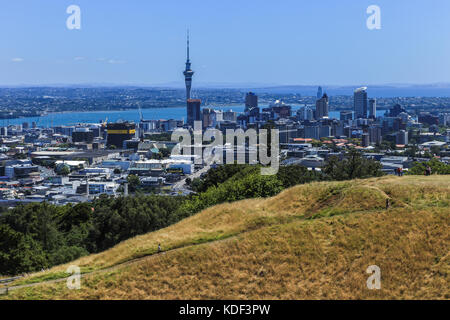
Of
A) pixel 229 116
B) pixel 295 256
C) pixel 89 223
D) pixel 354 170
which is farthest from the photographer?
pixel 229 116

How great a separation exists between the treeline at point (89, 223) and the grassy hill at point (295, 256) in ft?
11.3

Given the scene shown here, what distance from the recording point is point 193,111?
118 metres

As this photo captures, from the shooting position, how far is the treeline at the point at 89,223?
13.2 meters

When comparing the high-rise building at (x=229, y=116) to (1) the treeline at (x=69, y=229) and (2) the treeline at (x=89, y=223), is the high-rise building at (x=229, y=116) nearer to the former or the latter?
(2) the treeline at (x=89, y=223)

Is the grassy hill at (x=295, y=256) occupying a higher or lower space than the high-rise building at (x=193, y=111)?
lower

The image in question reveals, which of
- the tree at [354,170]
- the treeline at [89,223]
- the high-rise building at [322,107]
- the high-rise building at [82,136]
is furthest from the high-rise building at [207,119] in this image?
the treeline at [89,223]

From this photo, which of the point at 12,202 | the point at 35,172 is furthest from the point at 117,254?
the point at 35,172

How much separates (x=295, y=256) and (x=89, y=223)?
9748mm

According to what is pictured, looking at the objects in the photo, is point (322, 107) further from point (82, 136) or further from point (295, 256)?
point (295, 256)

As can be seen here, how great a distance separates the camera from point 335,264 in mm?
9016

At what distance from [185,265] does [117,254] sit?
1.58 meters

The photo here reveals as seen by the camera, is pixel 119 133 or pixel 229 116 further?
pixel 229 116

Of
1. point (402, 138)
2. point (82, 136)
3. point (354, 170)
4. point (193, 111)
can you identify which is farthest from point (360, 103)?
point (354, 170)
